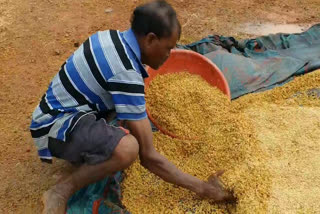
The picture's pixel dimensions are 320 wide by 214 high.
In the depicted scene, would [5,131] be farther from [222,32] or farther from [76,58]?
[222,32]

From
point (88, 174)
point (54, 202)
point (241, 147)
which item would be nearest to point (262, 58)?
point (241, 147)

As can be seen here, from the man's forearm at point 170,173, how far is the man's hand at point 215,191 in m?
0.03

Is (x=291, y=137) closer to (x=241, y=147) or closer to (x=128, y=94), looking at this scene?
(x=241, y=147)

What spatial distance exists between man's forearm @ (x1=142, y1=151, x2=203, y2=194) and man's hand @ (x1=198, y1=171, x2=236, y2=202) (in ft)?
0.10

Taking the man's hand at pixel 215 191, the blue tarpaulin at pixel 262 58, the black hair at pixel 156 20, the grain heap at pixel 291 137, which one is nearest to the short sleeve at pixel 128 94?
the black hair at pixel 156 20

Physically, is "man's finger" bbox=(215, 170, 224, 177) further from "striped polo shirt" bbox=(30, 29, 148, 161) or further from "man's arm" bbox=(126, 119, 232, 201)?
"striped polo shirt" bbox=(30, 29, 148, 161)

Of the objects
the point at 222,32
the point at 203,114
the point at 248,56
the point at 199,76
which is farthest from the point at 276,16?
the point at 203,114

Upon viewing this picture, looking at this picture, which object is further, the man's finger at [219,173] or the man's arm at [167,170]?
the man's finger at [219,173]

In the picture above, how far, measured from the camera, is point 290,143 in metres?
2.40

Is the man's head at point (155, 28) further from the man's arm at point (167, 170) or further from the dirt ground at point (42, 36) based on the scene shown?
the dirt ground at point (42, 36)

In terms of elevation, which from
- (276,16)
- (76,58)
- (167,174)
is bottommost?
(276,16)

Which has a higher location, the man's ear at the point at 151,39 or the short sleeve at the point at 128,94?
the man's ear at the point at 151,39

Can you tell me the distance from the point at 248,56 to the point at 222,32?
2.36ft

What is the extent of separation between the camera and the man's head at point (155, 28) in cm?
181
